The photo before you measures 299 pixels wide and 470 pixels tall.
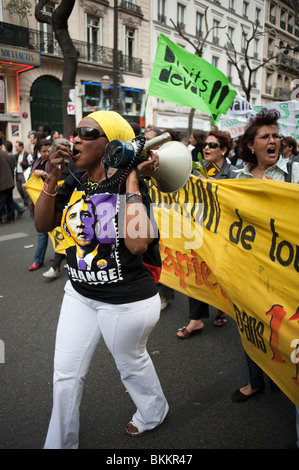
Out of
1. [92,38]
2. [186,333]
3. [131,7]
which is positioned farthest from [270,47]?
[186,333]

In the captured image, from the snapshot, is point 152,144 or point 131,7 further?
point 131,7

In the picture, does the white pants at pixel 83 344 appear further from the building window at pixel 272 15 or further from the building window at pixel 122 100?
the building window at pixel 122 100

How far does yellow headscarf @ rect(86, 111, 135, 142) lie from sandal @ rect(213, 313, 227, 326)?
2.35m

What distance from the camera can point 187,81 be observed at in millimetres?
4699

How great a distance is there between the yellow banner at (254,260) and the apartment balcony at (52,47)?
19.1 metres

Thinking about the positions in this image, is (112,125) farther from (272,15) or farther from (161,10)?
(161,10)

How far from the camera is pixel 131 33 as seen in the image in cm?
2641

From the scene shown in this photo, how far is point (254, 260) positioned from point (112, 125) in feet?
3.86

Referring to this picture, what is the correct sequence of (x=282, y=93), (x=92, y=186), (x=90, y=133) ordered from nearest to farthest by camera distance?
(x=90, y=133) < (x=92, y=186) < (x=282, y=93)

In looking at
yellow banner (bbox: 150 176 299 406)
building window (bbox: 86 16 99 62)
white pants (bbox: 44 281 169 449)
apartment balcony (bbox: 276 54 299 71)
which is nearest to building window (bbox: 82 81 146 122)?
building window (bbox: 86 16 99 62)

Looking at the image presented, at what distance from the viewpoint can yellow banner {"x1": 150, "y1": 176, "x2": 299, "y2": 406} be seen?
1974mm

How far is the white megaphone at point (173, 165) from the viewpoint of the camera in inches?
64.8

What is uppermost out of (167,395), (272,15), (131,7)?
(131,7)

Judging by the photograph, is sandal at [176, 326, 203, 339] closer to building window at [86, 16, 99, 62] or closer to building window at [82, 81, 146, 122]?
building window at [82, 81, 146, 122]
